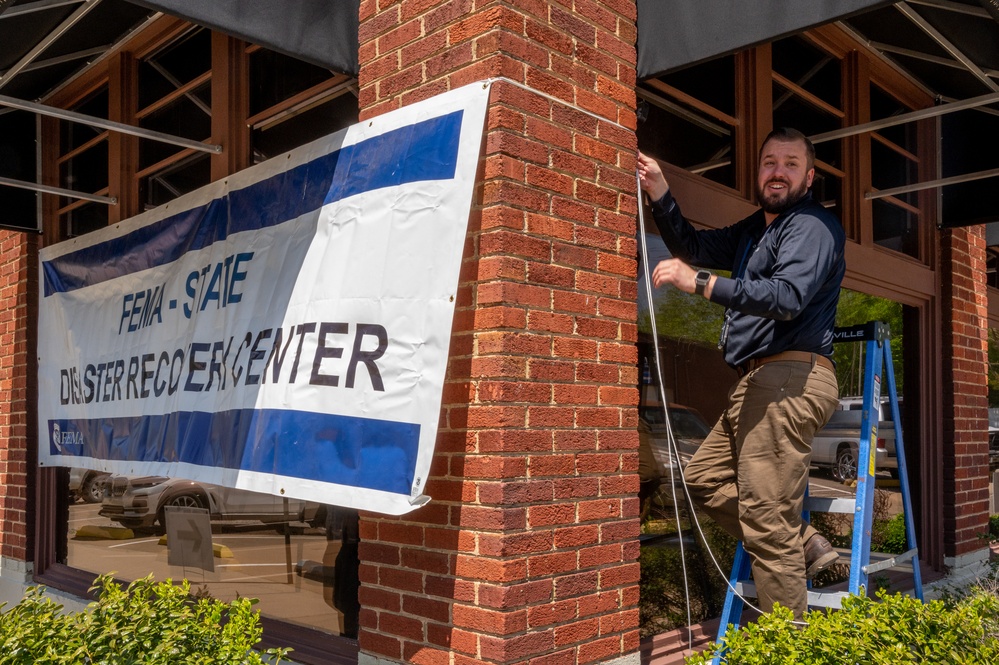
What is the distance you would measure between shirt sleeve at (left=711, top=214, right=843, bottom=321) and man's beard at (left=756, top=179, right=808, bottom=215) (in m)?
0.16

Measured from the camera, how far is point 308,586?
4.67m

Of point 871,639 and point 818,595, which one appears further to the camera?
point 818,595

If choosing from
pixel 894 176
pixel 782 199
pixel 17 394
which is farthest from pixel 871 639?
pixel 17 394

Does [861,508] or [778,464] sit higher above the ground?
[778,464]

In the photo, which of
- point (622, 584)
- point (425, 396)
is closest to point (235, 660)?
point (425, 396)

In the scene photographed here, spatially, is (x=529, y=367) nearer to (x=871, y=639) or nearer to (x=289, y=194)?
(x=871, y=639)

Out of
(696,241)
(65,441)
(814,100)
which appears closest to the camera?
(696,241)

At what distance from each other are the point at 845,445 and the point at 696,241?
2315 mm

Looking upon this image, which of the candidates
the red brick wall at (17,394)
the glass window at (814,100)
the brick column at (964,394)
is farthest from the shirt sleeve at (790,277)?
the red brick wall at (17,394)

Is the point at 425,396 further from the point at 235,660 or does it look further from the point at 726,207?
the point at 726,207

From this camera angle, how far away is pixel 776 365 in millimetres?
3641

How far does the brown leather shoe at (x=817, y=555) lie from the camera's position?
12.0ft

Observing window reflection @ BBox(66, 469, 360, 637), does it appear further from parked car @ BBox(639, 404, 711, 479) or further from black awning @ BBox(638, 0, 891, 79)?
black awning @ BBox(638, 0, 891, 79)

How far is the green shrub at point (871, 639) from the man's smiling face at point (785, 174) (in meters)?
1.75
